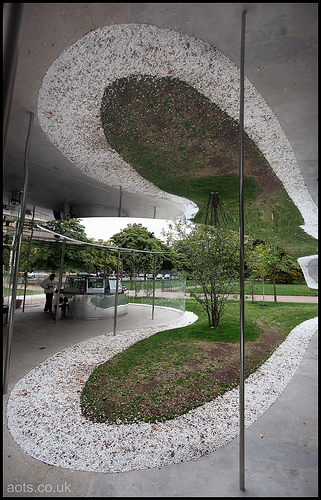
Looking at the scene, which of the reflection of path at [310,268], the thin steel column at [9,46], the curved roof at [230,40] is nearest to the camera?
the thin steel column at [9,46]

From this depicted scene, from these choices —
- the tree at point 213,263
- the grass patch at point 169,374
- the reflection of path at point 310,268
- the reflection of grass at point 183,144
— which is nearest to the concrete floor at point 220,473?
the grass patch at point 169,374

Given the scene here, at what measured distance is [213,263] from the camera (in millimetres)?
5840

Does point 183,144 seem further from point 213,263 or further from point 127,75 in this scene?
point 213,263

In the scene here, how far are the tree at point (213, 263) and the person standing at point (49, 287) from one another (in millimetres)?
3544

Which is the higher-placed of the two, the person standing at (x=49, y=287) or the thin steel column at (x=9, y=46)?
the thin steel column at (x=9, y=46)

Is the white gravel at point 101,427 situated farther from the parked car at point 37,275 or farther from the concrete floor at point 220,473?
the parked car at point 37,275

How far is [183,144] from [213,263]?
10.4 feet

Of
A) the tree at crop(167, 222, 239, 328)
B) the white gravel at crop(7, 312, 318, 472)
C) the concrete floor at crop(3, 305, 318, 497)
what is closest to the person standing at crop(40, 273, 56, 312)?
the tree at crop(167, 222, 239, 328)

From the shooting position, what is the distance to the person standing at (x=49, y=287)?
23.2 feet

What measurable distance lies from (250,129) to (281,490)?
2.81 meters

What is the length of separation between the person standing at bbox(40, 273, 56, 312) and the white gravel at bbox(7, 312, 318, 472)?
3783mm

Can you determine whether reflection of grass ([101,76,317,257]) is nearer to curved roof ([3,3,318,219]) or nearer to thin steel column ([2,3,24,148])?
curved roof ([3,3,318,219])

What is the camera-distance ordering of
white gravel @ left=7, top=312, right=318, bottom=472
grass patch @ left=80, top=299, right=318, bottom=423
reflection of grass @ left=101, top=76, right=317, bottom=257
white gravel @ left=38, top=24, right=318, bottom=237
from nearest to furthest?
white gravel @ left=38, top=24, right=318, bottom=237 → white gravel @ left=7, top=312, right=318, bottom=472 → reflection of grass @ left=101, top=76, right=317, bottom=257 → grass patch @ left=80, top=299, right=318, bottom=423

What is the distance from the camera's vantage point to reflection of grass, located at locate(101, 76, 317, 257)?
2.30 metres
